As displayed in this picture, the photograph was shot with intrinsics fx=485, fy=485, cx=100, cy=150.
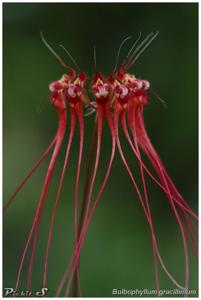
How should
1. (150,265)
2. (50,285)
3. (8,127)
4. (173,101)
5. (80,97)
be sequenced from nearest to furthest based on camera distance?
(80,97) → (50,285) → (150,265) → (8,127) → (173,101)

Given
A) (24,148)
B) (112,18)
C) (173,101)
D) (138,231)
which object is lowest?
(138,231)

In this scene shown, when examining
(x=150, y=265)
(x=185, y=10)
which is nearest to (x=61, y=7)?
(x=185, y=10)

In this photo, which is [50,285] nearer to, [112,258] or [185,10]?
[112,258]

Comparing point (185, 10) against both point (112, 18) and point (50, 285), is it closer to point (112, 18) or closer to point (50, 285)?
point (112, 18)

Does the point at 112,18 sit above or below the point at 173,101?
above

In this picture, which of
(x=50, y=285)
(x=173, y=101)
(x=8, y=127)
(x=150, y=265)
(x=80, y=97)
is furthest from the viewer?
(x=173, y=101)

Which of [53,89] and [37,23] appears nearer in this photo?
[53,89]

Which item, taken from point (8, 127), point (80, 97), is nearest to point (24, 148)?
point (8, 127)
